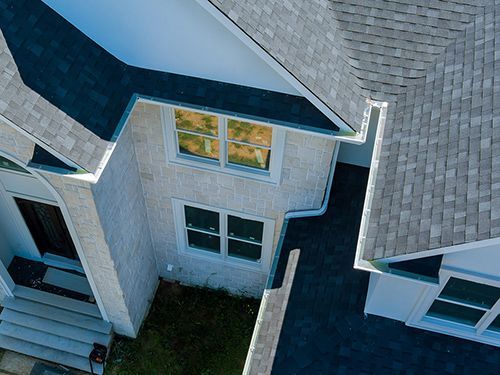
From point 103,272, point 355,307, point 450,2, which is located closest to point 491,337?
point 355,307

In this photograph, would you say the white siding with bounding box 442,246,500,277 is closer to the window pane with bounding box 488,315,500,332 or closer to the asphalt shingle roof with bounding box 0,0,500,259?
the asphalt shingle roof with bounding box 0,0,500,259

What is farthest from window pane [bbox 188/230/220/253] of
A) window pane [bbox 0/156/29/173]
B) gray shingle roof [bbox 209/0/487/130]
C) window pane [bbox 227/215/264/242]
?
gray shingle roof [bbox 209/0/487/130]

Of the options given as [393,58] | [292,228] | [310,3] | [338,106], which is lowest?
[292,228]

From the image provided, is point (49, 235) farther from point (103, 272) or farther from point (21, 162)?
point (21, 162)

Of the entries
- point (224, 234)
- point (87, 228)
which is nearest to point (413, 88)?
point (224, 234)

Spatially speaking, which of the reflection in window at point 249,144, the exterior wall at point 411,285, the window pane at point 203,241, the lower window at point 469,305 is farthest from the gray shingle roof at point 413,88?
the window pane at point 203,241

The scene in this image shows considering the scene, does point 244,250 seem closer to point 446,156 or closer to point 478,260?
point 446,156
